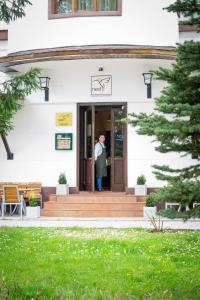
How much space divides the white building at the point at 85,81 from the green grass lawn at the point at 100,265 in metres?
5.36

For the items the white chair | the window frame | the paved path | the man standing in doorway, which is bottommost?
the paved path

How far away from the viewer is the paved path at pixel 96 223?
1214 centimetres

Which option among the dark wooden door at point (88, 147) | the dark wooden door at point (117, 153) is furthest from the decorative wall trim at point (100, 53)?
the dark wooden door at point (117, 153)

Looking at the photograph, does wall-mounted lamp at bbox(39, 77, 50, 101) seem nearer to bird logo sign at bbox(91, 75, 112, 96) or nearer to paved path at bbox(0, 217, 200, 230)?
bird logo sign at bbox(91, 75, 112, 96)

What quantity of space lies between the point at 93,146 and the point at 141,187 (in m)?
2.23

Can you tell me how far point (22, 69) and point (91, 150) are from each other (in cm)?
343

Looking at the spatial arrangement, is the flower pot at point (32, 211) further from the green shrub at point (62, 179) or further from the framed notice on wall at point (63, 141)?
the framed notice on wall at point (63, 141)

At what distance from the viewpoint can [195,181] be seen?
5.32 m

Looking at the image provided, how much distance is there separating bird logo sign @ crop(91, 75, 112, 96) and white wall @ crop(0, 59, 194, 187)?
0.14m

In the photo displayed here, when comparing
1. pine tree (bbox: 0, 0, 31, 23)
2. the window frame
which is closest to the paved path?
pine tree (bbox: 0, 0, 31, 23)

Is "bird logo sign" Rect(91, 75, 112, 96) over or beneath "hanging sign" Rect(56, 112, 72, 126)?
over

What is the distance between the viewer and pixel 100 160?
16.0 m

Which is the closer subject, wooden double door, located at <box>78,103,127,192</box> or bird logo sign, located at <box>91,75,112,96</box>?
bird logo sign, located at <box>91,75,112,96</box>

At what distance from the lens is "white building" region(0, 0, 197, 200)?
584 inches
